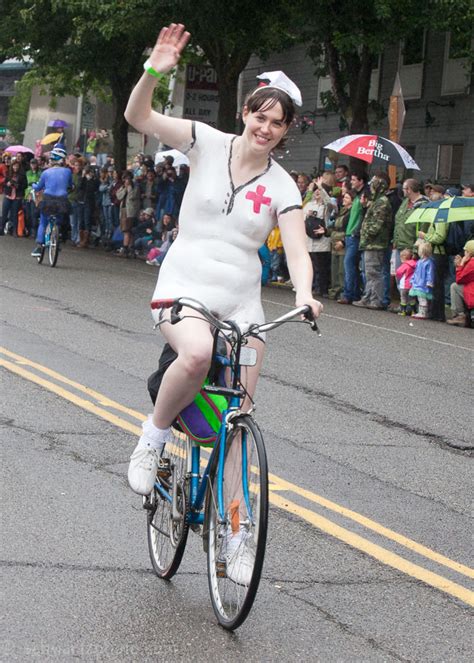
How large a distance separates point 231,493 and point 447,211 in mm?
13410

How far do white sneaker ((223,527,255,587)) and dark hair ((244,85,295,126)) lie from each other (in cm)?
162

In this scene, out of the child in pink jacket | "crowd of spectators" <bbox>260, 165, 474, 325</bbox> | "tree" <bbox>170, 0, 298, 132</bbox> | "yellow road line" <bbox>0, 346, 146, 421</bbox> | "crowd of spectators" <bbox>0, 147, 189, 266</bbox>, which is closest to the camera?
"yellow road line" <bbox>0, 346, 146, 421</bbox>

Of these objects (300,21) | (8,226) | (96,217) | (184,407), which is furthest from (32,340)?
(8,226)

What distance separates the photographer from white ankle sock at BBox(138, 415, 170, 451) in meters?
5.20

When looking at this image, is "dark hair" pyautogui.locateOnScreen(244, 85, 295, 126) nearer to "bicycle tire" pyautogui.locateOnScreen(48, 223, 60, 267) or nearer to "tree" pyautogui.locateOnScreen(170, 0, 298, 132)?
"bicycle tire" pyautogui.locateOnScreen(48, 223, 60, 267)

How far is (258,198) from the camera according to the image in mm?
5078

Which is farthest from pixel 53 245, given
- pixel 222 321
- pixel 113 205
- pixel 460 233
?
pixel 222 321

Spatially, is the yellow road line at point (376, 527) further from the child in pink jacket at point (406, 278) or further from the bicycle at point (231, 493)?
the child in pink jacket at point (406, 278)

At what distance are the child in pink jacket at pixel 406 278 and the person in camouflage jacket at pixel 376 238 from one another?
515 mm

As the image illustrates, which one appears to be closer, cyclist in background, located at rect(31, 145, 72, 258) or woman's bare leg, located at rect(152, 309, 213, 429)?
woman's bare leg, located at rect(152, 309, 213, 429)

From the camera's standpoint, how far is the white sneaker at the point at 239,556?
4.51m

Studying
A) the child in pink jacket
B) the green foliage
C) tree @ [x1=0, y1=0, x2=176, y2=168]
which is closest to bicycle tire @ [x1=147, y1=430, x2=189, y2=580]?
the child in pink jacket

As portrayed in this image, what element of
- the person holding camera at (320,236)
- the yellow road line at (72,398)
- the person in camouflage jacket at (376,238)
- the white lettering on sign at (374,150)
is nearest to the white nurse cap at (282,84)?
the yellow road line at (72,398)

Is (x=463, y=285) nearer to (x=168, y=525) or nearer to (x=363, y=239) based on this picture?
(x=363, y=239)
